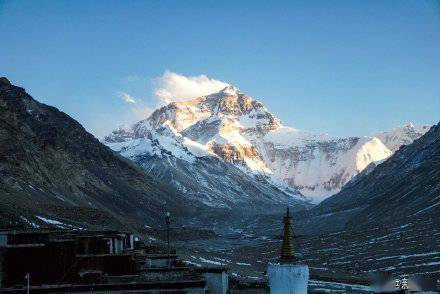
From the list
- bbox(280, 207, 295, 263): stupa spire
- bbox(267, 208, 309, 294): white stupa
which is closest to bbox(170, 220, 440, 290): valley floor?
bbox(280, 207, 295, 263): stupa spire

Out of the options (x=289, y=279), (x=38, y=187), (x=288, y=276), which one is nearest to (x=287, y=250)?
(x=288, y=276)

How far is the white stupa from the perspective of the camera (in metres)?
27.0

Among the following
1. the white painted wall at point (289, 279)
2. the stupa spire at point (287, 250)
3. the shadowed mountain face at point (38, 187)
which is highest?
the shadowed mountain face at point (38, 187)

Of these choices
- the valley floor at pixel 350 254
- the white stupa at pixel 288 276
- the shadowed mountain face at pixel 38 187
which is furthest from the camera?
the shadowed mountain face at pixel 38 187

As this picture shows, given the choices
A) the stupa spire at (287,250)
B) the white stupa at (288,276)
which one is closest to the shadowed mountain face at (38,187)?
the stupa spire at (287,250)

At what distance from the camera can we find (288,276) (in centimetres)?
2712

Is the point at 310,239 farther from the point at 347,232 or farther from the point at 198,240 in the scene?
the point at 198,240

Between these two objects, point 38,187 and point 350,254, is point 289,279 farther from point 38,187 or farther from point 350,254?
point 38,187

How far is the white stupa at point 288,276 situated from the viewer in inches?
1065

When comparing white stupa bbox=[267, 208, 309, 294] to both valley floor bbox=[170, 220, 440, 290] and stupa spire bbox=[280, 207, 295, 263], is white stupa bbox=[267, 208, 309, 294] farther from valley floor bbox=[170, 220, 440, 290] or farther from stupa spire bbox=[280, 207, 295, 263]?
valley floor bbox=[170, 220, 440, 290]

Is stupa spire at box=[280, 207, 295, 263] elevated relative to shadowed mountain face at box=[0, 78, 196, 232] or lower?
lower

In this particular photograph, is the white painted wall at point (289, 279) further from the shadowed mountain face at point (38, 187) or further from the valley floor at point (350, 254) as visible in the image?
the shadowed mountain face at point (38, 187)

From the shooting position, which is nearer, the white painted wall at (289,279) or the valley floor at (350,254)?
the white painted wall at (289,279)

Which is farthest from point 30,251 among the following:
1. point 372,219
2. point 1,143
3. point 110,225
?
point 372,219
